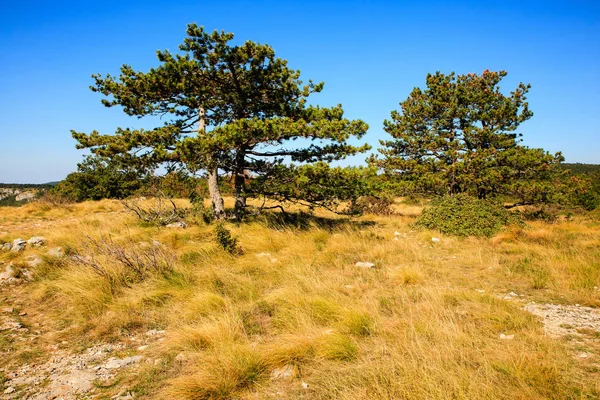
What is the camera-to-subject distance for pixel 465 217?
10500mm

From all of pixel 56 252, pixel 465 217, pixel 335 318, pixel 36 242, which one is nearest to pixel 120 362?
pixel 335 318

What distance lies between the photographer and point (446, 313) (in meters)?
3.78

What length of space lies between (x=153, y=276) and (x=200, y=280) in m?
0.83

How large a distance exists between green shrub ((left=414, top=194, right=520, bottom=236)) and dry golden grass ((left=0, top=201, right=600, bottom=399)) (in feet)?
7.88

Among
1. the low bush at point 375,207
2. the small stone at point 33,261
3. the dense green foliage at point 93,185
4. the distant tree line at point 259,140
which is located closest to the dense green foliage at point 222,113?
the distant tree line at point 259,140

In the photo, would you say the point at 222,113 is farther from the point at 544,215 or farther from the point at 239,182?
the point at 544,215

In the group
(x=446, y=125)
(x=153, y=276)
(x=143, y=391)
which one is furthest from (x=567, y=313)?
(x=446, y=125)

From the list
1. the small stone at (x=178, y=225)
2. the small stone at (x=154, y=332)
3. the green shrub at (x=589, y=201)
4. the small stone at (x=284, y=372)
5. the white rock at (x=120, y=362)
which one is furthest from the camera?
the green shrub at (x=589, y=201)

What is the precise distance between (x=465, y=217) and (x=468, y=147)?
6.86 m

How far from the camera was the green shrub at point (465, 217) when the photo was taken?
10.1 metres

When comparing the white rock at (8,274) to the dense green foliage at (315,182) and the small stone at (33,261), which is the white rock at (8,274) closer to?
the small stone at (33,261)

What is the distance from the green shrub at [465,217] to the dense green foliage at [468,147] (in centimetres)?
304

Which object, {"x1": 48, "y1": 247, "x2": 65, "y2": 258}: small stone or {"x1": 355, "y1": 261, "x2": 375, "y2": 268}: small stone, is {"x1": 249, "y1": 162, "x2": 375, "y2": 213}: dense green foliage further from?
{"x1": 48, "y1": 247, "x2": 65, "y2": 258}: small stone

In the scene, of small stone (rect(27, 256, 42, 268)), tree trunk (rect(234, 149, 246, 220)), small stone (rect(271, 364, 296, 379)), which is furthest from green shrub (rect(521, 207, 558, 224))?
small stone (rect(27, 256, 42, 268))
